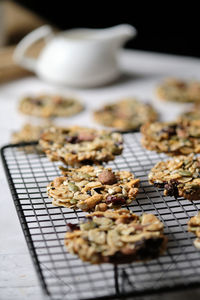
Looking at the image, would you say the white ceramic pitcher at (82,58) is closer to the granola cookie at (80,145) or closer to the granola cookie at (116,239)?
the granola cookie at (80,145)

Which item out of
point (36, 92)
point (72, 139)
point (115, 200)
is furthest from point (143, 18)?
point (115, 200)

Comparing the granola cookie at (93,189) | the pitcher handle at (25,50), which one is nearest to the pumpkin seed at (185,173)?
the granola cookie at (93,189)

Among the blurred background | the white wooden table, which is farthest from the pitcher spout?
the blurred background

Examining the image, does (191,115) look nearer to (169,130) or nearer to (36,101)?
(169,130)

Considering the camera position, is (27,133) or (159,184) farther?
(27,133)

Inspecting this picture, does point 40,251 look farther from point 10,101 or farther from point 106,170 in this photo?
point 10,101

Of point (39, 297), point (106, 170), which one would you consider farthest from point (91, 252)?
point (106, 170)
